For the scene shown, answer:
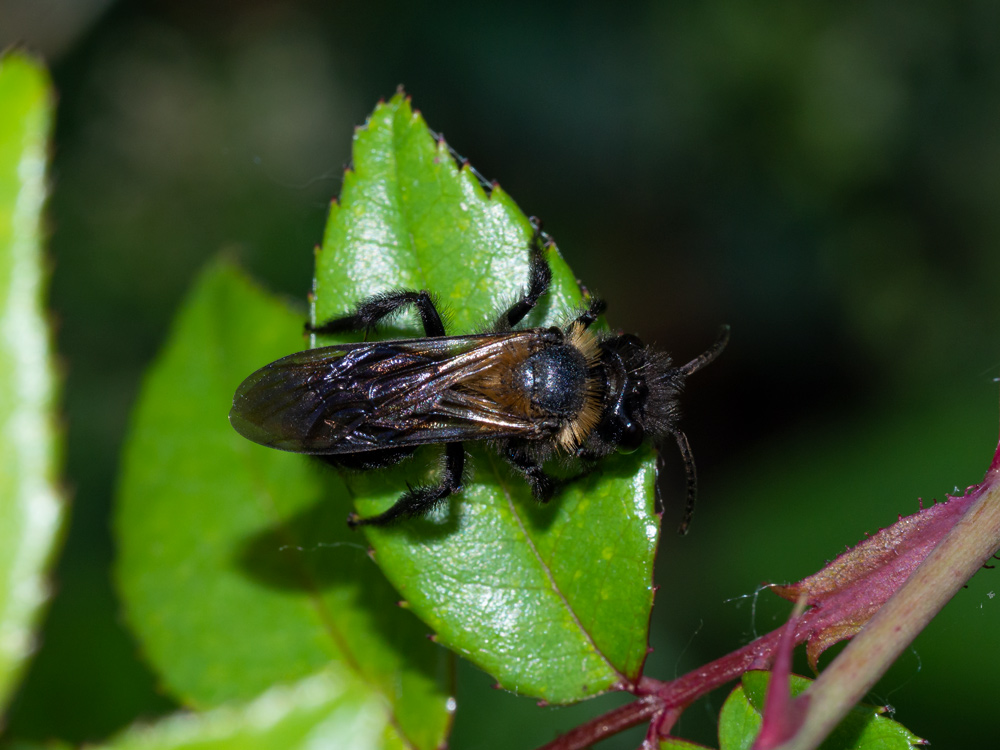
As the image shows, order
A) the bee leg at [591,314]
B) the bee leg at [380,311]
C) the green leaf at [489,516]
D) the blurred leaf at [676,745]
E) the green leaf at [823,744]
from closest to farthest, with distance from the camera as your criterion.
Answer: the green leaf at [823,744] < the blurred leaf at [676,745] < the green leaf at [489,516] < the bee leg at [380,311] < the bee leg at [591,314]

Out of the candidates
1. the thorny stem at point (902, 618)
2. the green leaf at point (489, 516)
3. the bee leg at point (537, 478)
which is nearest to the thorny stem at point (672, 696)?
the green leaf at point (489, 516)

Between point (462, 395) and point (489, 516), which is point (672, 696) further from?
point (462, 395)

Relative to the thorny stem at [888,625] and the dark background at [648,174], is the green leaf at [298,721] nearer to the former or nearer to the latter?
the thorny stem at [888,625]

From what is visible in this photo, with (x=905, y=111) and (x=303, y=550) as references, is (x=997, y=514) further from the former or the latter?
(x=905, y=111)

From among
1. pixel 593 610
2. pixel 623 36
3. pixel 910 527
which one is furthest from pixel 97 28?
pixel 910 527

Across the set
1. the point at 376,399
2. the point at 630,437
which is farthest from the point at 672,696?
the point at 376,399
